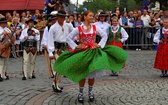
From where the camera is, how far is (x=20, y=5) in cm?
3462

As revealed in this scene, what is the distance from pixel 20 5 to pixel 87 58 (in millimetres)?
28602

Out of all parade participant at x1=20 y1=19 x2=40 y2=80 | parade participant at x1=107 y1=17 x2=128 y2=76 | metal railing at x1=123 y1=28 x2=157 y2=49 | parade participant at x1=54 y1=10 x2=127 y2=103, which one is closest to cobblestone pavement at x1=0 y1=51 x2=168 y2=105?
parade participant at x1=20 y1=19 x2=40 y2=80

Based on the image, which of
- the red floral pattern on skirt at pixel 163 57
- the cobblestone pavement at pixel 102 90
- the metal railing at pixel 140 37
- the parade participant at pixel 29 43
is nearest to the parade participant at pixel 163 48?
the red floral pattern on skirt at pixel 163 57

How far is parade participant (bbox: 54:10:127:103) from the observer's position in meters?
7.06

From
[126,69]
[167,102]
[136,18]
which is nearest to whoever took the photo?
[167,102]

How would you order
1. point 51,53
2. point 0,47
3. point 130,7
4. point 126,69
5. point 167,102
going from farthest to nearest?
point 130,7 → point 126,69 → point 0,47 → point 51,53 → point 167,102

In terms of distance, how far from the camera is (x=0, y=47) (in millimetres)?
10492

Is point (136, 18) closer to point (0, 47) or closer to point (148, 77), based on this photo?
point (148, 77)

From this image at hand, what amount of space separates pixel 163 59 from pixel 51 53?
400cm

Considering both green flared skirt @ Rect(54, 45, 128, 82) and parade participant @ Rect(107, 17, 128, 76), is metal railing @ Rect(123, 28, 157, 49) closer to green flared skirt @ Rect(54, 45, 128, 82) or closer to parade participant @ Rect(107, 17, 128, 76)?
parade participant @ Rect(107, 17, 128, 76)

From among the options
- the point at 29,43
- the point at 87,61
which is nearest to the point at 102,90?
the point at 87,61

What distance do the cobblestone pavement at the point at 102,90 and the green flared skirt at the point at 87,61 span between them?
0.64 metres

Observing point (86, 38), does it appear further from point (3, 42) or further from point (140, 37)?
point (140, 37)

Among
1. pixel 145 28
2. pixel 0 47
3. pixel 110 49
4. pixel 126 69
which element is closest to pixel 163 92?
pixel 110 49
